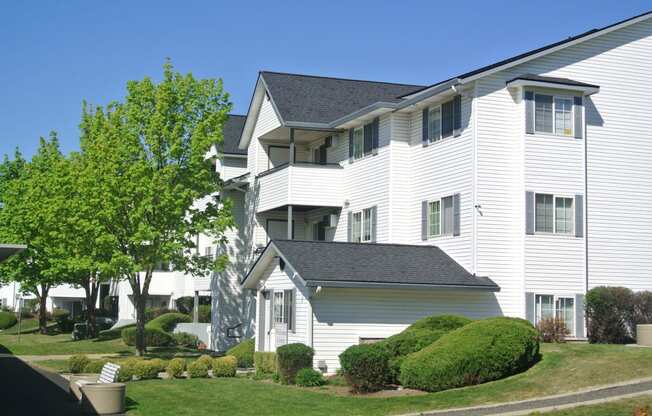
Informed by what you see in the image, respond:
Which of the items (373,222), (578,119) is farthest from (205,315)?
(578,119)

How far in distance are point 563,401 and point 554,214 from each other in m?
12.4

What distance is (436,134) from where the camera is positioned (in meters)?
33.4

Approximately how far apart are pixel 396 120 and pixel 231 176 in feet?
47.1

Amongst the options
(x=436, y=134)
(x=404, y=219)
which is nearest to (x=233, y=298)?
(x=404, y=219)

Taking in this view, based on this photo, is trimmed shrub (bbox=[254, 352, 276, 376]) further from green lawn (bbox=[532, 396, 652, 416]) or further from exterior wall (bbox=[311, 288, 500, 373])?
green lawn (bbox=[532, 396, 652, 416])

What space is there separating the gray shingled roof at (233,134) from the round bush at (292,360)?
66.0ft

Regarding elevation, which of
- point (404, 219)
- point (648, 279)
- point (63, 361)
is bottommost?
point (63, 361)

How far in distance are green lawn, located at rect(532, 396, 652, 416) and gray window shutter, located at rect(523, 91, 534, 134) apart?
13.9 m

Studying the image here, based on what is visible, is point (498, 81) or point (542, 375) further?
point (498, 81)

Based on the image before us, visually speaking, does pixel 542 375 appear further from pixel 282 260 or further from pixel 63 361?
pixel 63 361

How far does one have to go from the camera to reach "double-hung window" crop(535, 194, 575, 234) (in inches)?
1218

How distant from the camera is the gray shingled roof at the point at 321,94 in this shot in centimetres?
3959

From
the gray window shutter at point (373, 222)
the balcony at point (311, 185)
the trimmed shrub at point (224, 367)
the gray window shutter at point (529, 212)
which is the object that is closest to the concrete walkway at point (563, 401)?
the gray window shutter at point (529, 212)

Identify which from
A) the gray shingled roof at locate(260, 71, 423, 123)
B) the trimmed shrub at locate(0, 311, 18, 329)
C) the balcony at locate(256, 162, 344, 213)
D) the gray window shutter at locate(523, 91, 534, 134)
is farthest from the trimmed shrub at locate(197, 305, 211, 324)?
the gray window shutter at locate(523, 91, 534, 134)
